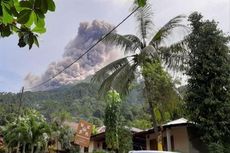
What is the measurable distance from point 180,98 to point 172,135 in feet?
11.7

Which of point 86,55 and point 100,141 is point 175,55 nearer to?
point 100,141

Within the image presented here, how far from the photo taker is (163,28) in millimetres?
21719

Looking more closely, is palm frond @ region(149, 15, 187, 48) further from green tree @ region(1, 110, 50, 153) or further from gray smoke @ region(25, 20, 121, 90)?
gray smoke @ region(25, 20, 121, 90)

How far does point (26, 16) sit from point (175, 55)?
67.8 feet

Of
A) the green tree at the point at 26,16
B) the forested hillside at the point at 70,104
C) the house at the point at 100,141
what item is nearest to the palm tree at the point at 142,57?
the house at the point at 100,141

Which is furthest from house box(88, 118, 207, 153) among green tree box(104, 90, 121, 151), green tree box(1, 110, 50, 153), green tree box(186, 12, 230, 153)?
green tree box(1, 110, 50, 153)

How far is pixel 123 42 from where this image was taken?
22.3m

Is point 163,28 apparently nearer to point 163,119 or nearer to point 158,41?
point 158,41

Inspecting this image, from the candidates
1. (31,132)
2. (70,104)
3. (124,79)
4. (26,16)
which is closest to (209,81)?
(124,79)

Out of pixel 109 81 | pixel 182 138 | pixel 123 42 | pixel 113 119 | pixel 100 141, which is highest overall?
pixel 123 42

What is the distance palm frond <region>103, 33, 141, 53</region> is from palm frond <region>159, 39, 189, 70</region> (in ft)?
4.71

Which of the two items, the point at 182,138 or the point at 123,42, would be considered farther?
the point at 182,138

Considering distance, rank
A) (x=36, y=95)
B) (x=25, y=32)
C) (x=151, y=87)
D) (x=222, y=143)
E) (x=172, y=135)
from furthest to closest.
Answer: (x=36, y=95) → (x=172, y=135) → (x=151, y=87) → (x=222, y=143) → (x=25, y=32)

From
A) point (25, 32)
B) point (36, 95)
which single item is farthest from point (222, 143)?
point (36, 95)
